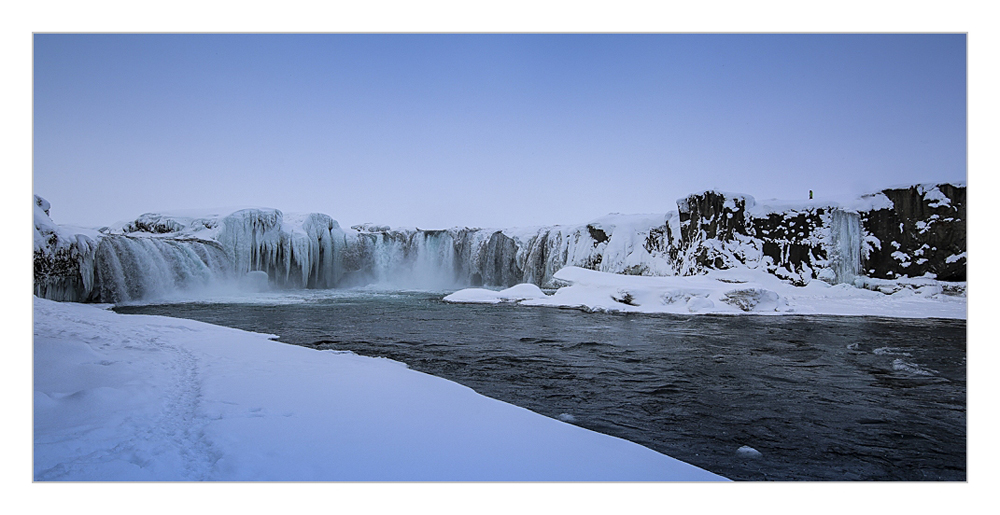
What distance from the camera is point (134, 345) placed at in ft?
12.2

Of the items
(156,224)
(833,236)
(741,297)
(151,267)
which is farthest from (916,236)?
(156,224)

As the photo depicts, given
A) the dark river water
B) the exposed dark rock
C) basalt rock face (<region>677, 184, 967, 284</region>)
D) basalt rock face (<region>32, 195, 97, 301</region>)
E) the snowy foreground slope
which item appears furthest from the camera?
the exposed dark rock

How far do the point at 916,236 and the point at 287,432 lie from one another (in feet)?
47.7

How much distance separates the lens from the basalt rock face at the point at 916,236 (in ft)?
36.9

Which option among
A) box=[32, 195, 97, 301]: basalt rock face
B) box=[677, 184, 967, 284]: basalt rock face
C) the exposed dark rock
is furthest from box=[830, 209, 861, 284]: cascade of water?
the exposed dark rock

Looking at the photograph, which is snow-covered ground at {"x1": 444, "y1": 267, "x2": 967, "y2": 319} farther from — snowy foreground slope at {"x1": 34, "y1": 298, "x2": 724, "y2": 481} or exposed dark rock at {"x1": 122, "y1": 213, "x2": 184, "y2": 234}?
exposed dark rock at {"x1": 122, "y1": 213, "x2": 184, "y2": 234}

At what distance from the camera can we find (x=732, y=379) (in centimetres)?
380

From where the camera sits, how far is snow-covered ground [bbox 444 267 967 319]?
30.4 feet

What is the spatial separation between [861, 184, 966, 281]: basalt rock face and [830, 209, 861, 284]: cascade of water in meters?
0.21

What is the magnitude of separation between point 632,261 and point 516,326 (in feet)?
36.4

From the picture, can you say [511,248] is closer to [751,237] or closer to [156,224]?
[751,237]

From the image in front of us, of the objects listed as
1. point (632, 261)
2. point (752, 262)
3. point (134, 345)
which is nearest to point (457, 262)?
point (632, 261)
